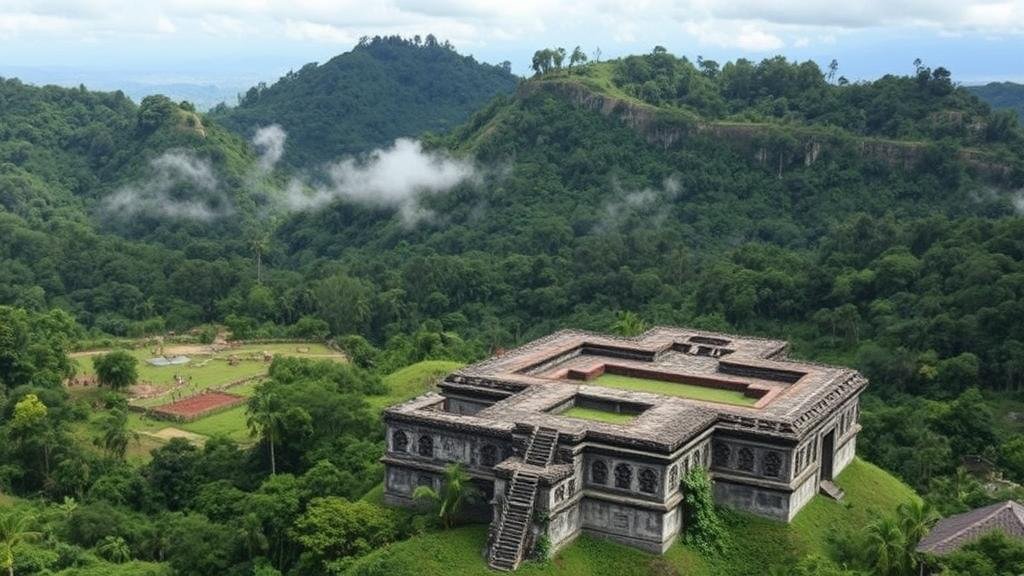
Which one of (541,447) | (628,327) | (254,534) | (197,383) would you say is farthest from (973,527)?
(197,383)

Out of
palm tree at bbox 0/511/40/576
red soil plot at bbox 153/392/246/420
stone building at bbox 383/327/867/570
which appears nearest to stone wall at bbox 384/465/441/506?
stone building at bbox 383/327/867/570

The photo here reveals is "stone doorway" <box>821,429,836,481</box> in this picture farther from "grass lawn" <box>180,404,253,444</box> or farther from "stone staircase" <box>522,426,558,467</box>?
"grass lawn" <box>180,404,253,444</box>

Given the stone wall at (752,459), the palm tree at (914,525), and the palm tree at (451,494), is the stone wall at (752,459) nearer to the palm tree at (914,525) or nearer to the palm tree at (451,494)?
the palm tree at (914,525)

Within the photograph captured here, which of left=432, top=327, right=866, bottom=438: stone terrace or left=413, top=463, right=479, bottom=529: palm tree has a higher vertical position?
left=432, top=327, right=866, bottom=438: stone terrace

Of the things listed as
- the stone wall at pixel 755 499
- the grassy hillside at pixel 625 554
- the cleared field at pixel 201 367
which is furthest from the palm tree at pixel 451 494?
the cleared field at pixel 201 367

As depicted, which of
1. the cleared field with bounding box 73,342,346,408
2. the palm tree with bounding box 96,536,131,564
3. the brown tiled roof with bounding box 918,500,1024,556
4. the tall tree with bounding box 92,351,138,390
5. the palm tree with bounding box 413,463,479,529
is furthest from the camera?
the cleared field with bounding box 73,342,346,408

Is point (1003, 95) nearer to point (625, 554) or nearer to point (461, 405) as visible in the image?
point (461, 405)
